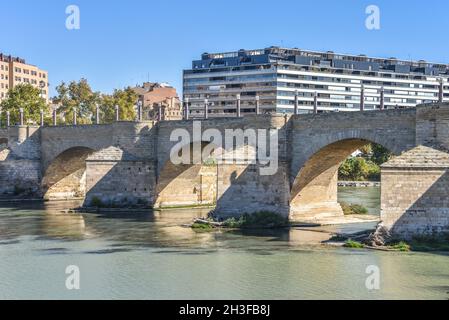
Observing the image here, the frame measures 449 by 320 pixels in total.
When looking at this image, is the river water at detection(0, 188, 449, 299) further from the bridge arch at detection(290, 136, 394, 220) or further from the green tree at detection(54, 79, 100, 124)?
the green tree at detection(54, 79, 100, 124)

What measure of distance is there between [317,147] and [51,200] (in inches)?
1093

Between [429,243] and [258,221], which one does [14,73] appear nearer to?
[258,221]

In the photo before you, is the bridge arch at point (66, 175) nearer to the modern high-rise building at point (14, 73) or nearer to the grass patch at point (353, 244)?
the grass patch at point (353, 244)

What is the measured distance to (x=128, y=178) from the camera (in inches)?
1957

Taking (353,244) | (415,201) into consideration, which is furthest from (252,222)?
(415,201)

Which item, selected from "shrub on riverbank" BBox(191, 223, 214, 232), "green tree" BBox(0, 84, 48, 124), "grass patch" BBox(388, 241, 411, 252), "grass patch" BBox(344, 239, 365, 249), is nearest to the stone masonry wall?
"grass patch" BBox(388, 241, 411, 252)

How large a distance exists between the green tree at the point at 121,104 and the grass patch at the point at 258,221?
41.6m

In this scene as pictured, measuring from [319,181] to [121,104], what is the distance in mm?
41983

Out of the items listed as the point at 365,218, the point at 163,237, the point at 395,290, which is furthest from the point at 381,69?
the point at 395,290

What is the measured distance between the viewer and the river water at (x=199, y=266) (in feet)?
78.4

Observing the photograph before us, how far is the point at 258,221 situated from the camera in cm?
3838

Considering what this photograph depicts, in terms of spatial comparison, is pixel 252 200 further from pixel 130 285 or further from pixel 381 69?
pixel 381 69

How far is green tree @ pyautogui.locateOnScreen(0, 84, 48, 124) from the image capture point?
3044 inches

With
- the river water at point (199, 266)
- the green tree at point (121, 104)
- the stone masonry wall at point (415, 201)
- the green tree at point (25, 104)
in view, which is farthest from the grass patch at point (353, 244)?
the green tree at point (25, 104)
